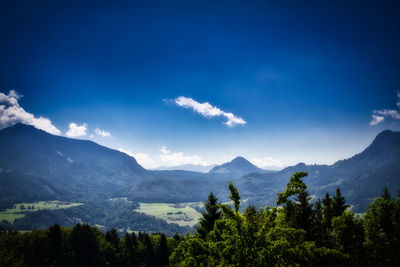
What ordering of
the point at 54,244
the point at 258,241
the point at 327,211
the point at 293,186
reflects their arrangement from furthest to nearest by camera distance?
the point at 54,244, the point at 327,211, the point at 258,241, the point at 293,186

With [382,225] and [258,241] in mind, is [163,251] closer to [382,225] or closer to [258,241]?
[382,225]

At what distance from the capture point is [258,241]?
765 cm

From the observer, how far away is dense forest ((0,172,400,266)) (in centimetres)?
732

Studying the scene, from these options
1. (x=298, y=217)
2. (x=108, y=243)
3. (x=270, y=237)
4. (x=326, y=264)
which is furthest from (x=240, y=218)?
(x=108, y=243)

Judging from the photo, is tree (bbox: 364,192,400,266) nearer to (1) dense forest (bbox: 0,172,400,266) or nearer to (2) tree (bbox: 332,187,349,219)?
(1) dense forest (bbox: 0,172,400,266)

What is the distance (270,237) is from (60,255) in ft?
237

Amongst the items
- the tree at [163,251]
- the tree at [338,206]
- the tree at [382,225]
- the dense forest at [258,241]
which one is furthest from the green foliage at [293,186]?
the tree at [163,251]

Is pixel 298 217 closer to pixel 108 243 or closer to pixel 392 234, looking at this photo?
pixel 392 234

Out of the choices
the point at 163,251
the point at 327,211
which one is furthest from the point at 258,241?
the point at 163,251

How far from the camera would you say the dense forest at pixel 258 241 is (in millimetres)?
7319

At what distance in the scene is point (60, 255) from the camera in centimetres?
5872

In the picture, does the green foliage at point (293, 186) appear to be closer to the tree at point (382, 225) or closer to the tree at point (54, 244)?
the tree at point (382, 225)

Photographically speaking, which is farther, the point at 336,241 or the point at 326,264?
the point at 336,241

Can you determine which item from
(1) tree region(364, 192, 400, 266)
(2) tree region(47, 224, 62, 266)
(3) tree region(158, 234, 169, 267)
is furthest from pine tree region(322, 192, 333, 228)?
(2) tree region(47, 224, 62, 266)
